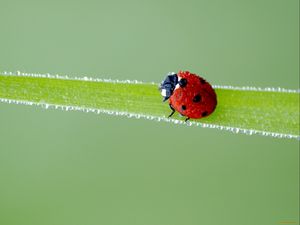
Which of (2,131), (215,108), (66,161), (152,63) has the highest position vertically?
(152,63)

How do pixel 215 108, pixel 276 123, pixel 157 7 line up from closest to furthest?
pixel 276 123 < pixel 215 108 < pixel 157 7

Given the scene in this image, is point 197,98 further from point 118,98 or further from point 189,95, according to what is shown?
point 118,98

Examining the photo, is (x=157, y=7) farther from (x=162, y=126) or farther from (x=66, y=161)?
(x=66, y=161)

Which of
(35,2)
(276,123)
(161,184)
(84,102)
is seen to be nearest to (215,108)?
(276,123)

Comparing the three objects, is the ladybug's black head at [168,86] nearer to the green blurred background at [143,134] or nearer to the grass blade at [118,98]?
the grass blade at [118,98]

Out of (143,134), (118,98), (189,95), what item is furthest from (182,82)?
(143,134)

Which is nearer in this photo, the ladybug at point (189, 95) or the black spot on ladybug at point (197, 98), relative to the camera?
the ladybug at point (189, 95)

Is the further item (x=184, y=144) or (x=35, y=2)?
(x=35, y=2)

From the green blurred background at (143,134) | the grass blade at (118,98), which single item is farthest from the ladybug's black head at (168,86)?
the green blurred background at (143,134)

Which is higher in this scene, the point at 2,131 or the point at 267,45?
the point at 267,45
